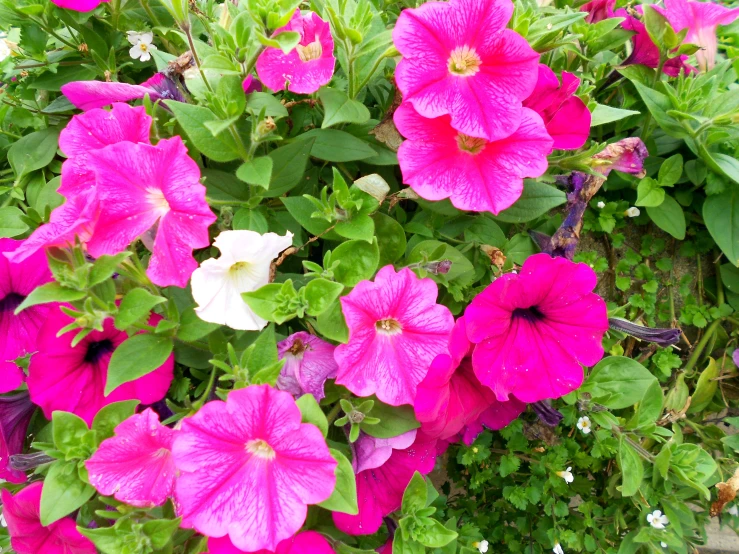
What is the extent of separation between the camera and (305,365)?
0.74m

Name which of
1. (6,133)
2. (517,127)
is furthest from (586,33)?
(6,133)

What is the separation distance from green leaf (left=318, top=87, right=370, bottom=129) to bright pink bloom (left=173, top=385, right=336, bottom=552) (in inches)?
13.8

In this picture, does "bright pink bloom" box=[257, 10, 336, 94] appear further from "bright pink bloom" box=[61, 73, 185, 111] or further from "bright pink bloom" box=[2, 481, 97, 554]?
"bright pink bloom" box=[2, 481, 97, 554]

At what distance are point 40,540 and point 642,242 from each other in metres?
1.10

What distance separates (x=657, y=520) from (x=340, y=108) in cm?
84

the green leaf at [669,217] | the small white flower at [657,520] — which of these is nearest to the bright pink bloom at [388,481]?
the small white flower at [657,520]

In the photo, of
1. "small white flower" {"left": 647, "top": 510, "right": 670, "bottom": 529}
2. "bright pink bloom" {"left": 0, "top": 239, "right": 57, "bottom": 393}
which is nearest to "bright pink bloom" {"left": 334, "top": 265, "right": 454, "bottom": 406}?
"bright pink bloom" {"left": 0, "top": 239, "right": 57, "bottom": 393}

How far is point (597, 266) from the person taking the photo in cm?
102

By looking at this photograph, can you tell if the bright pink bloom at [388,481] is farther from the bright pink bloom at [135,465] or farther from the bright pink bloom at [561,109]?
the bright pink bloom at [561,109]

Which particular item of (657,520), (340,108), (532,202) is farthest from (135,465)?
(657,520)

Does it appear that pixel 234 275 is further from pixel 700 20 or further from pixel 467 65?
pixel 700 20

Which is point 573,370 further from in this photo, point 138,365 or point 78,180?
point 78,180

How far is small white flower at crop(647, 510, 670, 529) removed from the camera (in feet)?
3.08

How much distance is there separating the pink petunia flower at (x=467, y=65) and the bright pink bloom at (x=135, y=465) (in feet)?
1.59
